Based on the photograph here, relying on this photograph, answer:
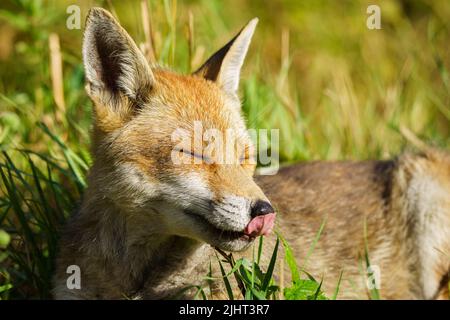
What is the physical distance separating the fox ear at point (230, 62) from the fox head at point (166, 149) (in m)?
0.02

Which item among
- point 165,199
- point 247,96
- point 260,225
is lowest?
point 260,225

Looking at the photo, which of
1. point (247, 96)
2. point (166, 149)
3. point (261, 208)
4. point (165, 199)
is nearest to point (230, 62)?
point (166, 149)

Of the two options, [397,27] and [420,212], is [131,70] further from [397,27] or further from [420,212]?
[397,27]

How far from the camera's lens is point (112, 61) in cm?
466

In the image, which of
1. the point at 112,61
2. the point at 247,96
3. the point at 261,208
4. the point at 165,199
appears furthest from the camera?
the point at 247,96

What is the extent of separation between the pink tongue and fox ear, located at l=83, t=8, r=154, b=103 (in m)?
1.20

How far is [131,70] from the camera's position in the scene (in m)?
4.62

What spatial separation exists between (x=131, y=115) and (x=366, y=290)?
2.27 meters

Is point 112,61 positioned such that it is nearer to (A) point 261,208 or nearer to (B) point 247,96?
(A) point 261,208

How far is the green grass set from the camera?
5277mm

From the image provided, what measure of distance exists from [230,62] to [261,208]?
55.7 inches

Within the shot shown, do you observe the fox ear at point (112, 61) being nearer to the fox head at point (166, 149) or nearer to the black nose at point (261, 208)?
the fox head at point (166, 149)

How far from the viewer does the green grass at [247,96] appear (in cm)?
528
